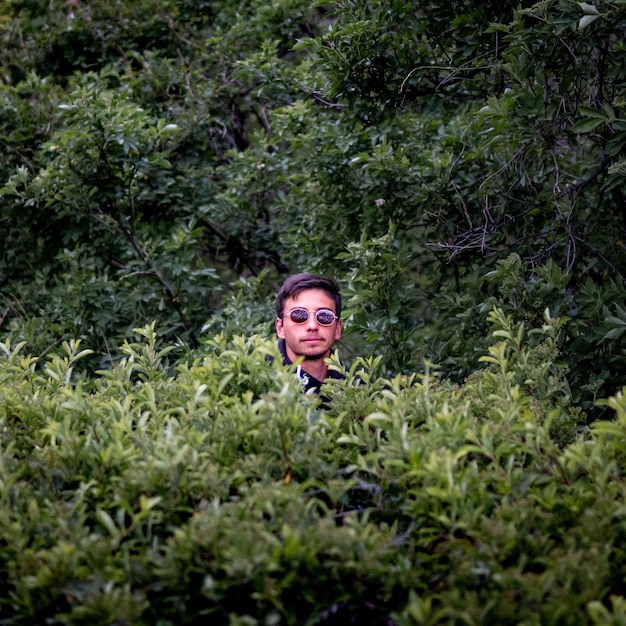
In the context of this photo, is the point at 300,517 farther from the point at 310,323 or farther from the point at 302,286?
the point at 302,286

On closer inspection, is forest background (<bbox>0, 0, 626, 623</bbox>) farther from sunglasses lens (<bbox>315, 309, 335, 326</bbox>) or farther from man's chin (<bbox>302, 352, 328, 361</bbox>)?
man's chin (<bbox>302, 352, 328, 361</bbox>)

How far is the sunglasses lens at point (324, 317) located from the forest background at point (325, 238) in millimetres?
153

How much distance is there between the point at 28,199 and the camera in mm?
5973

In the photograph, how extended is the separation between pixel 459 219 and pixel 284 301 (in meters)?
1.29

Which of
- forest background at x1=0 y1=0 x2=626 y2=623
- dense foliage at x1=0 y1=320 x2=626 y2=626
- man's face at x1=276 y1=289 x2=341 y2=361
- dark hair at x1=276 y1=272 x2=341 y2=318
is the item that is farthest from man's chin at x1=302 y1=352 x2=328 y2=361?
dense foliage at x1=0 y1=320 x2=626 y2=626

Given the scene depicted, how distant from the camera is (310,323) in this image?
4.79 metres

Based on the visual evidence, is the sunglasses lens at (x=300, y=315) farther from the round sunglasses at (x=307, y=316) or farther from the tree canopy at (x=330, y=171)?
the tree canopy at (x=330, y=171)

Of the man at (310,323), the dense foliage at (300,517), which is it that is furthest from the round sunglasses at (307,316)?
the dense foliage at (300,517)

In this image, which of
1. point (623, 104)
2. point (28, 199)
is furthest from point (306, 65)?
point (623, 104)

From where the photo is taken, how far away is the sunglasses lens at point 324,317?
4.79 m

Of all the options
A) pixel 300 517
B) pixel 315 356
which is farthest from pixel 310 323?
pixel 300 517

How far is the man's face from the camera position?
4.78m

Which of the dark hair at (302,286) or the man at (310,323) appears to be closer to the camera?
the man at (310,323)

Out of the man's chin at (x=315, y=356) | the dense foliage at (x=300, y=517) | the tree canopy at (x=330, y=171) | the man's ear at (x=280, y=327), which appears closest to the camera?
the dense foliage at (x=300, y=517)
